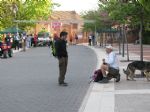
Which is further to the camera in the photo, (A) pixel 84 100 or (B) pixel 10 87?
(B) pixel 10 87

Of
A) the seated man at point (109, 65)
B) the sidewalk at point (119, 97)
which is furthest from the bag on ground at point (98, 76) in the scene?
the sidewalk at point (119, 97)

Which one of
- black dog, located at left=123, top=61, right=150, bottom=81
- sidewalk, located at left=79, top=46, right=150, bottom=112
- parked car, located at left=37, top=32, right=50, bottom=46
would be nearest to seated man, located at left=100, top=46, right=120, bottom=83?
sidewalk, located at left=79, top=46, right=150, bottom=112

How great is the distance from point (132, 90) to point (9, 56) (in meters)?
26.0

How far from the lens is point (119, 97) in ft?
50.5

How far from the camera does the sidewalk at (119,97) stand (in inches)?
520

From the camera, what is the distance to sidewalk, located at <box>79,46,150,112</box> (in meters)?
13.2

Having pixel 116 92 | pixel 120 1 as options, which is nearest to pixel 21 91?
pixel 116 92

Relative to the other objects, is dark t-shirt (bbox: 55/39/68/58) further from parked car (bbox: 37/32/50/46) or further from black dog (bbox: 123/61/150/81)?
parked car (bbox: 37/32/50/46)

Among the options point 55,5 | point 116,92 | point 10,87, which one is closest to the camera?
point 116,92

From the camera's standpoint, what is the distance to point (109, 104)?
13945 millimetres

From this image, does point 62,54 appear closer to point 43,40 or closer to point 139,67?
point 139,67

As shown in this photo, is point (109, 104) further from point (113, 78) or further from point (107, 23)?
point (107, 23)

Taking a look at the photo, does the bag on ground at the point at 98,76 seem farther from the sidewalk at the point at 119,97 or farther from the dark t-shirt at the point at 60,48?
the dark t-shirt at the point at 60,48

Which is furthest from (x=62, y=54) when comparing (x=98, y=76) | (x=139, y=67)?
(x=139, y=67)
